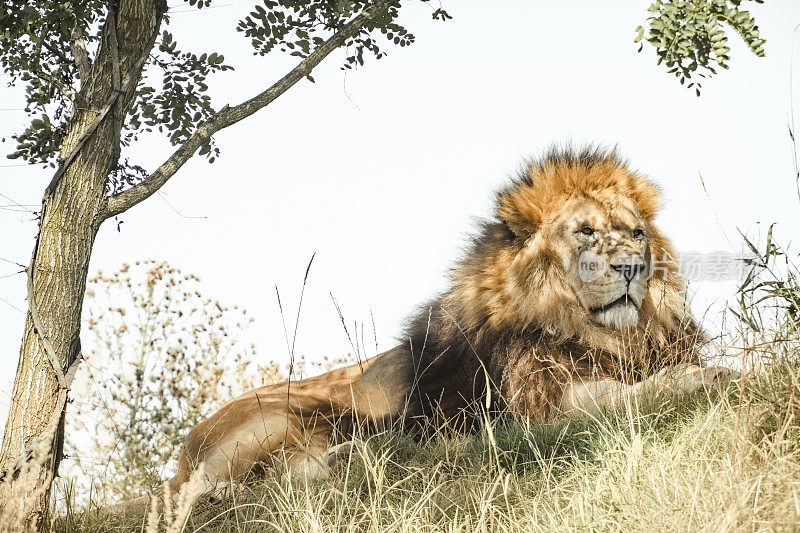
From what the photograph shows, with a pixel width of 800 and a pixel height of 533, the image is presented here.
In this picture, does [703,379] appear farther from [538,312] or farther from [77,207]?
[77,207]

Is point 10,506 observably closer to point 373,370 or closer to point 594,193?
point 373,370

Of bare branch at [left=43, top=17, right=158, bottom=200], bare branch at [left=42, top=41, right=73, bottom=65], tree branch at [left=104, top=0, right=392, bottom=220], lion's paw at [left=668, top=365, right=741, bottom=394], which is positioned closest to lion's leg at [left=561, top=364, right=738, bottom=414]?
lion's paw at [left=668, top=365, right=741, bottom=394]

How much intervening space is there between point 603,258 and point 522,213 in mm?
561

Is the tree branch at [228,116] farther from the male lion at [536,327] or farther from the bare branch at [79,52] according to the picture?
the male lion at [536,327]

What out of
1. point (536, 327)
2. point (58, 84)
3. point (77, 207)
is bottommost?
point (536, 327)

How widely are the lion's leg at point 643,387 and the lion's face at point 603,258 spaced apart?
0.42 m

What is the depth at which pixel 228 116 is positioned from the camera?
14.9 ft

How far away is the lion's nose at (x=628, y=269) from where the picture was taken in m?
4.39

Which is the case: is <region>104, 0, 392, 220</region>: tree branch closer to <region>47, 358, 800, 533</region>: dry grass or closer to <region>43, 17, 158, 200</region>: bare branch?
<region>43, 17, 158, 200</region>: bare branch

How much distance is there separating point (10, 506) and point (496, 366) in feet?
8.86

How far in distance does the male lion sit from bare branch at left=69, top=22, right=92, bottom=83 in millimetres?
2253

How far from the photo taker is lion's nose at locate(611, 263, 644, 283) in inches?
173

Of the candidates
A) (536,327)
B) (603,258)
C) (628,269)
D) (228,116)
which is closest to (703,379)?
(628,269)

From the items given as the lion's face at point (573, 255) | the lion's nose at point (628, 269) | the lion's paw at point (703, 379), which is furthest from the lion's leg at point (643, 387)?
the lion's nose at point (628, 269)
